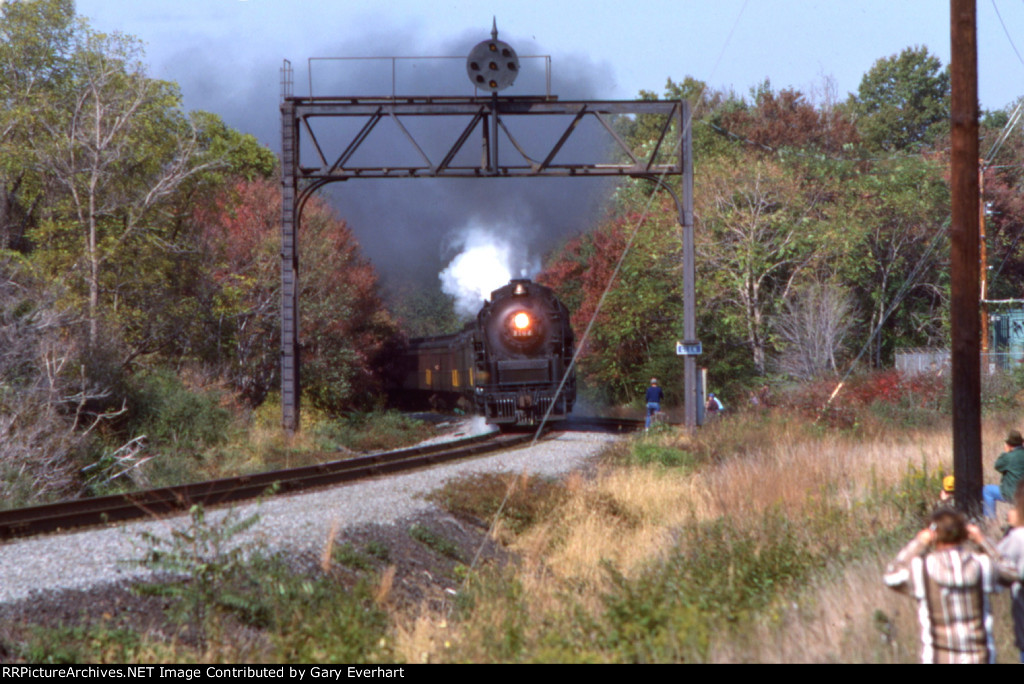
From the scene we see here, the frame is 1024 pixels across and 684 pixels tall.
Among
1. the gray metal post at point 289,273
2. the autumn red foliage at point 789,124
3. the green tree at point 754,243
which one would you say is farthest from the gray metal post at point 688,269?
the autumn red foliage at point 789,124

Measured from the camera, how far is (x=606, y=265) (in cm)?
3503

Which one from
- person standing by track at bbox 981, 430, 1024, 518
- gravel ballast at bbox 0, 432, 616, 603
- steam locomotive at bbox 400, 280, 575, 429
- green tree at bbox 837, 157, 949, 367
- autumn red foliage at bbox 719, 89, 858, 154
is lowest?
gravel ballast at bbox 0, 432, 616, 603

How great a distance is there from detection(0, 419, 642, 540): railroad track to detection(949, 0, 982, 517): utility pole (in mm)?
7119

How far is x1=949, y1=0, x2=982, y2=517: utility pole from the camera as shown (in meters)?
9.59

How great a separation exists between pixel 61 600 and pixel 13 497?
268 inches

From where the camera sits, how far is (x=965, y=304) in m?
9.60

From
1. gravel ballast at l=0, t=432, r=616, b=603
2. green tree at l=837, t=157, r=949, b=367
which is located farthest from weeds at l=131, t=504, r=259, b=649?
green tree at l=837, t=157, r=949, b=367

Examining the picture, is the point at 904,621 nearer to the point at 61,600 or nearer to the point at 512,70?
the point at 61,600

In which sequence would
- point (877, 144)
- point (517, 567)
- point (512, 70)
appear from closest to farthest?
point (517, 567)
point (512, 70)
point (877, 144)

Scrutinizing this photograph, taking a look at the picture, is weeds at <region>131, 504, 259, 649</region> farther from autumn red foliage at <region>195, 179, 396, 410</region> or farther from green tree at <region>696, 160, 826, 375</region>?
green tree at <region>696, 160, 826, 375</region>

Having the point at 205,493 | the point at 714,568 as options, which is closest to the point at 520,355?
the point at 205,493

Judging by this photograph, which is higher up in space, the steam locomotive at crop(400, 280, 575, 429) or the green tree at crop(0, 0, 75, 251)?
the green tree at crop(0, 0, 75, 251)

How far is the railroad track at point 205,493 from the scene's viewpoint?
34.8 feet

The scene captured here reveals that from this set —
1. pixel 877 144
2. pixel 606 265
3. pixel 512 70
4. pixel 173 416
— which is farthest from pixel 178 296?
pixel 877 144
